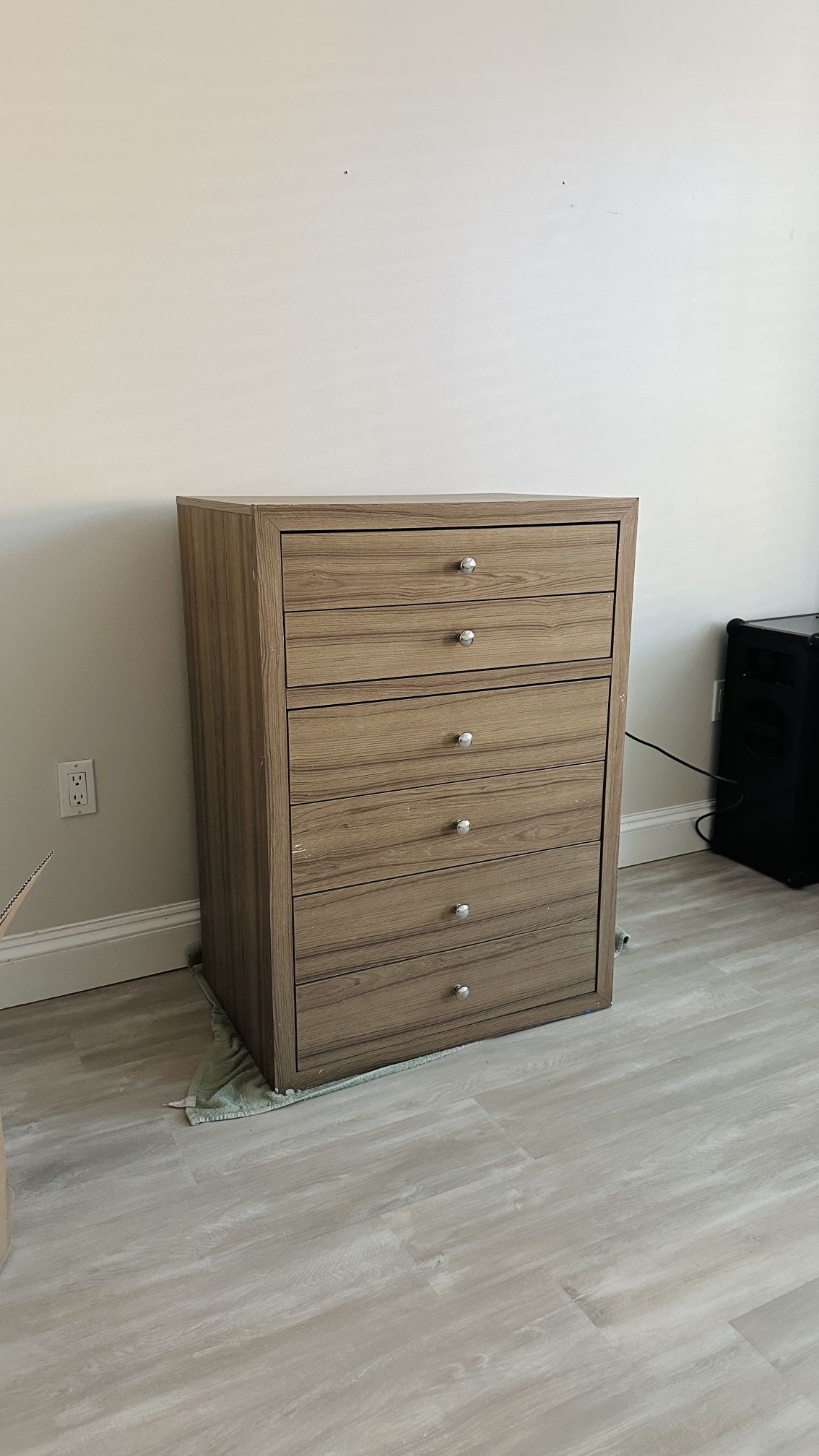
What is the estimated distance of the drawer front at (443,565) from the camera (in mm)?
1413

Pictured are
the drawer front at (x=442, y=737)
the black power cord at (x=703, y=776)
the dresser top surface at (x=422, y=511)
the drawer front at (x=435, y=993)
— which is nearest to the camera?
the dresser top surface at (x=422, y=511)

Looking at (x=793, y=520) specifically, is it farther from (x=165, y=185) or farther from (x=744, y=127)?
(x=165, y=185)

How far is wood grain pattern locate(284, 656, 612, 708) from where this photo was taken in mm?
1465

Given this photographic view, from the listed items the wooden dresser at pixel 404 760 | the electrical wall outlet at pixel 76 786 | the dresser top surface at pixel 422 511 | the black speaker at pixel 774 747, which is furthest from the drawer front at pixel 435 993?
the black speaker at pixel 774 747

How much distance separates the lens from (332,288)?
1838mm

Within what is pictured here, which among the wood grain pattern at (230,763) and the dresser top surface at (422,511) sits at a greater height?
the dresser top surface at (422,511)

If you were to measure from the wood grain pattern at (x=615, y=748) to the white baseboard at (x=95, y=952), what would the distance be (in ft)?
2.48

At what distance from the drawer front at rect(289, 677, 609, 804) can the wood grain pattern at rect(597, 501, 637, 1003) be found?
0.9 inches

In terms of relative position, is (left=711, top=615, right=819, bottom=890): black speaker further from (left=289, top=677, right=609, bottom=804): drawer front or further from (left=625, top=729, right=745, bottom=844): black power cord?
(left=289, top=677, right=609, bottom=804): drawer front

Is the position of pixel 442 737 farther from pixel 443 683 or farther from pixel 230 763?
pixel 230 763

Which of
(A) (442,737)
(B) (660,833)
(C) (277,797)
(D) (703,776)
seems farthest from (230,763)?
(D) (703,776)

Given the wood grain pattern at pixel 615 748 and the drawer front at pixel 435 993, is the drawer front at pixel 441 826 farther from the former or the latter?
the drawer front at pixel 435 993

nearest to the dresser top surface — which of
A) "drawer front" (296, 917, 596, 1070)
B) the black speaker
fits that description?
"drawer front" (296, 917, 596, 1070)

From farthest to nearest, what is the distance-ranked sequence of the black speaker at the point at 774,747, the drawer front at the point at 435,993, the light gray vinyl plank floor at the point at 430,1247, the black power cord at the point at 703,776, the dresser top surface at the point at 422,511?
the black power cord at the point at 703,776 < the black speaker at the point at 774,747 < the drawer front at the point at 435,993 < the dresser top surface at the point at 422,511 < the light gray vinyl plank floor at the point at 430,1247
